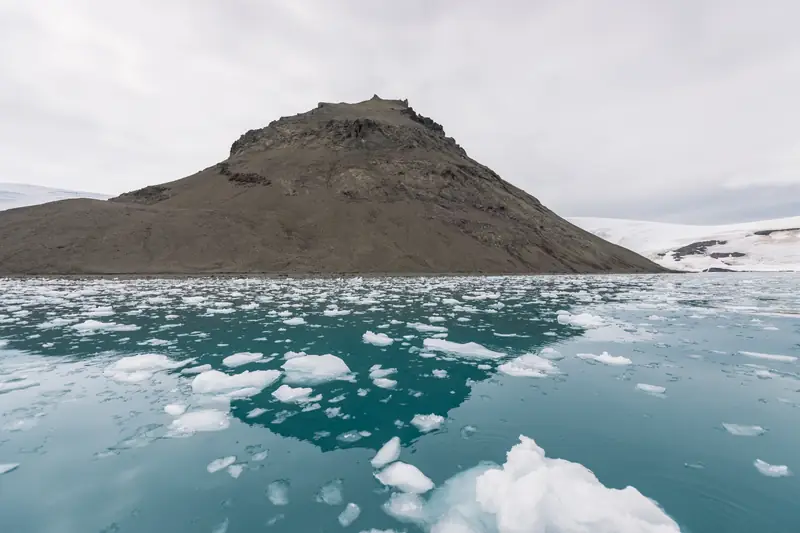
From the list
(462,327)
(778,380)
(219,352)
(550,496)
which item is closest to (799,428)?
(778,380)

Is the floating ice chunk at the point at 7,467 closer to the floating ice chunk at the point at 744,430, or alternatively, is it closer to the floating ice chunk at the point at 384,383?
the floating ice chunk at the point at 384,383

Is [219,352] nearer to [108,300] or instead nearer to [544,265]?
[108,300]

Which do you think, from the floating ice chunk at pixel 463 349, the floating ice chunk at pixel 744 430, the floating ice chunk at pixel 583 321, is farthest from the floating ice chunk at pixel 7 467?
the floating ice chunk at pixel 583 321

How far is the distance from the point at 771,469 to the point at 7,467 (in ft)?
26.9

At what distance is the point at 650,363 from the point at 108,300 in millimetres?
23039

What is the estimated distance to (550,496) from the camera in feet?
11.5

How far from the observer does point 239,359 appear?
8297 mm

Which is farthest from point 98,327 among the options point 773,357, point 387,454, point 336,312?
point 773,357

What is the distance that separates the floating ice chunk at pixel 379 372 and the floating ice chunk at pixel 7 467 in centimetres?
488

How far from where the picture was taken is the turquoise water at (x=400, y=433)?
3457 millimetres

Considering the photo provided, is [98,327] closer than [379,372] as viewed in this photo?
No

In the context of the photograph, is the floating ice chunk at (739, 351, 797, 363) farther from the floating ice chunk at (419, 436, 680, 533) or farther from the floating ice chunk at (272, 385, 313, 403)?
the floating ice chunk at (272, 385, 313, 403)

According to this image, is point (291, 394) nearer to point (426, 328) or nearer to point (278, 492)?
point (278, 492)

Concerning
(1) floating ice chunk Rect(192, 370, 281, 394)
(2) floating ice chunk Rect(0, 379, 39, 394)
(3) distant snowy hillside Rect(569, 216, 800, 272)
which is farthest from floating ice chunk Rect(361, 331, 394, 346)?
(3) distant snowy hillside Rect(569, 216, 800, 272)
